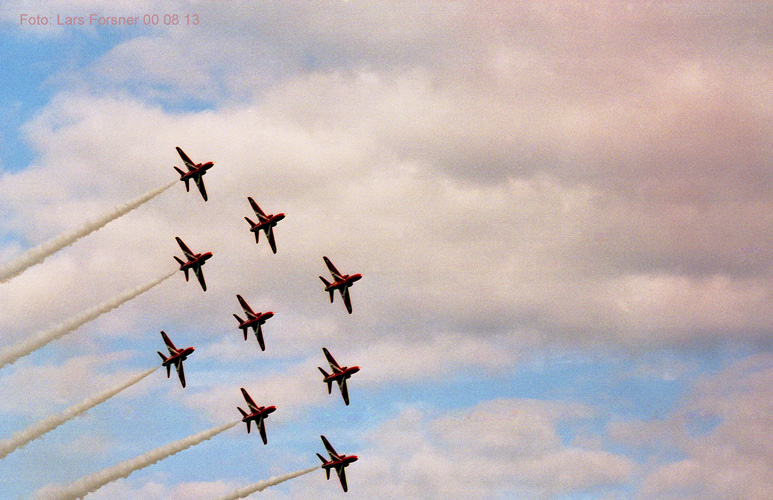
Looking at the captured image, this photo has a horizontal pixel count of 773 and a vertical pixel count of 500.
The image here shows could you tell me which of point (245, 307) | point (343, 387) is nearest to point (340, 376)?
point (343, 387)

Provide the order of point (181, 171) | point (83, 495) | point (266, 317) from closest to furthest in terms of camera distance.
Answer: point (83, 495), point (181, 171), point (266, 317)

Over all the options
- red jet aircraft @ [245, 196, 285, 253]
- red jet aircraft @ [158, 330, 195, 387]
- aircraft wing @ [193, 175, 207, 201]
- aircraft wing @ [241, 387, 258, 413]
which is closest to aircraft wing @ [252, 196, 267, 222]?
red jet aircraft @ [245, 196, 285, 253]

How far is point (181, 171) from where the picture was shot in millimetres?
168750

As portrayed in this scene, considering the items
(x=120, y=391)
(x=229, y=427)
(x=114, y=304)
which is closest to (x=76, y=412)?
(x=120, y=391)

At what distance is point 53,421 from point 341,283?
53.4 meters

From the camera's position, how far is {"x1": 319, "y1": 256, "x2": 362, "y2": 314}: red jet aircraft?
177m

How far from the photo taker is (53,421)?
505 feet

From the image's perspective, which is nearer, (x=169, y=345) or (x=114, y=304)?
(x=114, y=304)

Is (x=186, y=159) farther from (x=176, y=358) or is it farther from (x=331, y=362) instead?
(x=331, y=362)

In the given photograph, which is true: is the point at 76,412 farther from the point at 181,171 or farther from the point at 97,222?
the point at 181,171

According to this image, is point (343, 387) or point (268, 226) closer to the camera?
point (268, 226)

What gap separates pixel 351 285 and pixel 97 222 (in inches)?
1813

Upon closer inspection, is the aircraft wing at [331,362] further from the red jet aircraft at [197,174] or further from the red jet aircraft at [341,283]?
the red jet aircraft at [197,174]

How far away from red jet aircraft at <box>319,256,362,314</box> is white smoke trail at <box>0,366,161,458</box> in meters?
34.3
